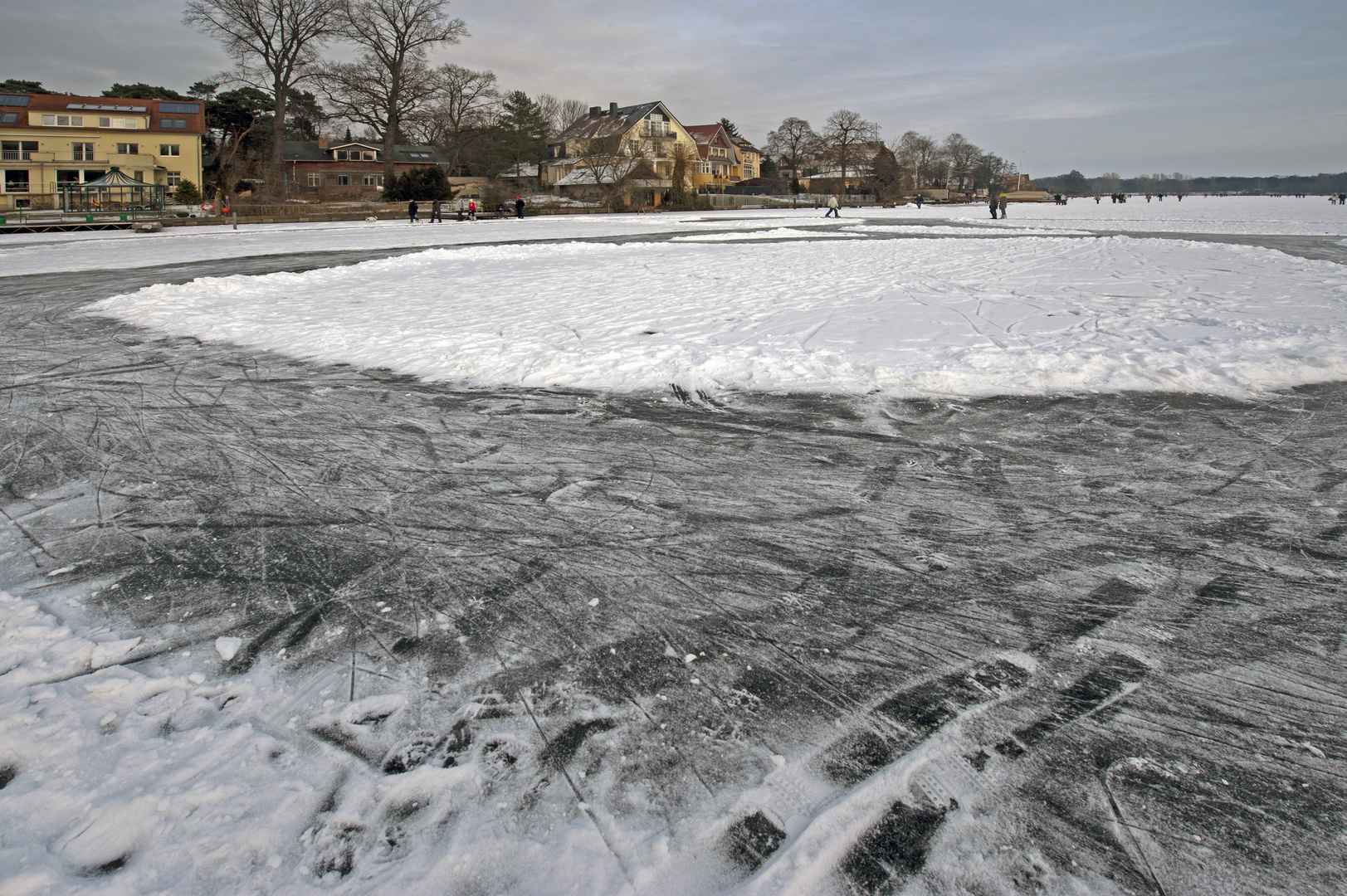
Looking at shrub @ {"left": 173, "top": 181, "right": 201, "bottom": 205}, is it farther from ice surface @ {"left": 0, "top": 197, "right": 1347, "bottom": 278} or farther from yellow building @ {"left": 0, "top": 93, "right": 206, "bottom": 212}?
ice surface @ {"left": 0, "top": 197, "right": 1347, "bottom": 278}

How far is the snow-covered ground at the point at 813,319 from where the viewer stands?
6.16 metres

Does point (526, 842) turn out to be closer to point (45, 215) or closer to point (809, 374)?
point (809, 374)

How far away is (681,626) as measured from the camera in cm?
262

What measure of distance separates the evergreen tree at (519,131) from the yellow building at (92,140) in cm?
2673

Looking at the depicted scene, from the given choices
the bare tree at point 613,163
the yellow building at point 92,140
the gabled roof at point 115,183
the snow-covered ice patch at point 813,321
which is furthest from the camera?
the bare tree at point 613,163

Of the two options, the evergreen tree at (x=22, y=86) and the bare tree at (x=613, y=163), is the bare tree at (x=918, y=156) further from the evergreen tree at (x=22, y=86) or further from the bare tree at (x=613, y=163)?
the evergreen tree at (x=22, y=86)

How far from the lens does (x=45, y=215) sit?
31406mm

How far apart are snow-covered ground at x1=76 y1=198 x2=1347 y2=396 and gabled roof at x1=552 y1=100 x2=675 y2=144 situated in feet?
211

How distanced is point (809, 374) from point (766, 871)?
4827mm

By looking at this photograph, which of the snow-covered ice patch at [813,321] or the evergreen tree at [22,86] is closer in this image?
the snow-covered ice patch at [813,321]

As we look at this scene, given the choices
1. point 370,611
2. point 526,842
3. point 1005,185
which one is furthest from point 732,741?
point 1005,185

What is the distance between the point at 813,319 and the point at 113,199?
41.1 metres

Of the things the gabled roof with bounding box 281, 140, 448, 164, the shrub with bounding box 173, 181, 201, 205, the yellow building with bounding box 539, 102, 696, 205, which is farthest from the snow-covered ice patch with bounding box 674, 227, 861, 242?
the gabled roof with bounding box 281, 140, 448, 164

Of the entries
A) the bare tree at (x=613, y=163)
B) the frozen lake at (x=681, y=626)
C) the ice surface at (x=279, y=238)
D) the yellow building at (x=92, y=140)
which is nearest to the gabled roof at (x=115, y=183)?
the ice surface at (x=279, y=238)
